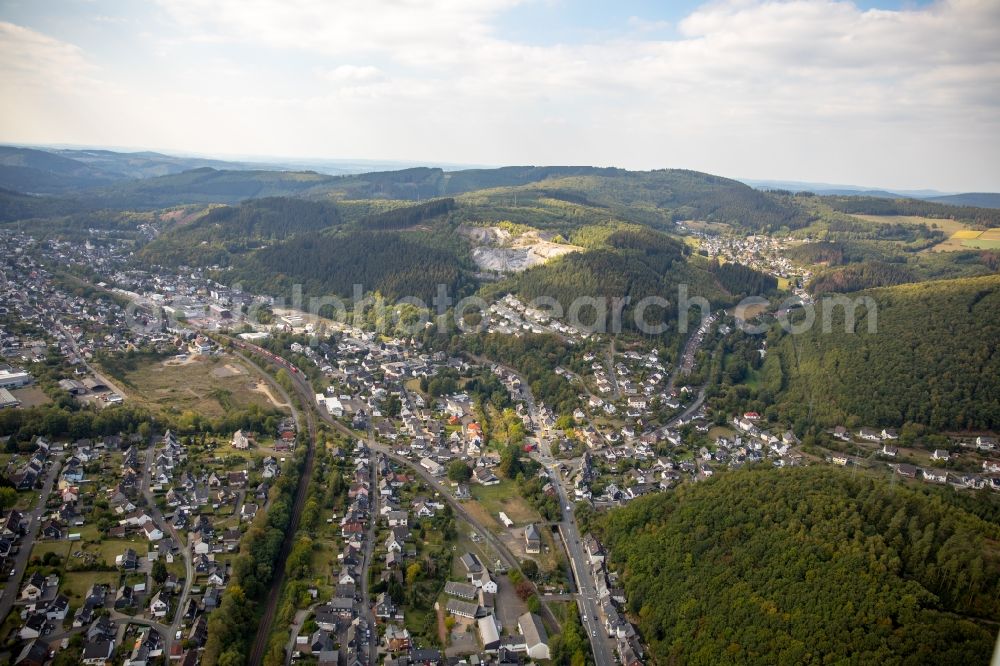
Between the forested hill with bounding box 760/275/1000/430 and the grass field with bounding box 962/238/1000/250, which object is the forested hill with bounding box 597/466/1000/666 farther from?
the grass field with bounding box 962/238/1000/250

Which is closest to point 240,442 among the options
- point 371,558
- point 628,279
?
point 371,558

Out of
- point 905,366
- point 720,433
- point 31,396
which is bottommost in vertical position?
point 720,433

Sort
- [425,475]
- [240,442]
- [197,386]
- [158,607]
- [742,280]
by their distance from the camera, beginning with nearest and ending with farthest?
[158,607]
[425,475]
[240,442]
[197,386]
[742,280]

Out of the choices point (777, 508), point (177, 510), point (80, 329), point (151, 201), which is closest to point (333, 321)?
point (80, 329)

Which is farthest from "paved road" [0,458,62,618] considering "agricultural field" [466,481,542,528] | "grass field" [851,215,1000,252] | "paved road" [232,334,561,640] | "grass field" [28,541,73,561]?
"grass field" [851,215,1000,252]

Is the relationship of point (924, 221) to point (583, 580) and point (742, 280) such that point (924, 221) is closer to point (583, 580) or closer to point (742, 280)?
point (742, 280)

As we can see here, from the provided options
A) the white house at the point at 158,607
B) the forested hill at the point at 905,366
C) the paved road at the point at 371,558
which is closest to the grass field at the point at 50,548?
the white house at the point at 158,607

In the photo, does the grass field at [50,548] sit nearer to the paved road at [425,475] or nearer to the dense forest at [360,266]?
the paved road at [425,475]
